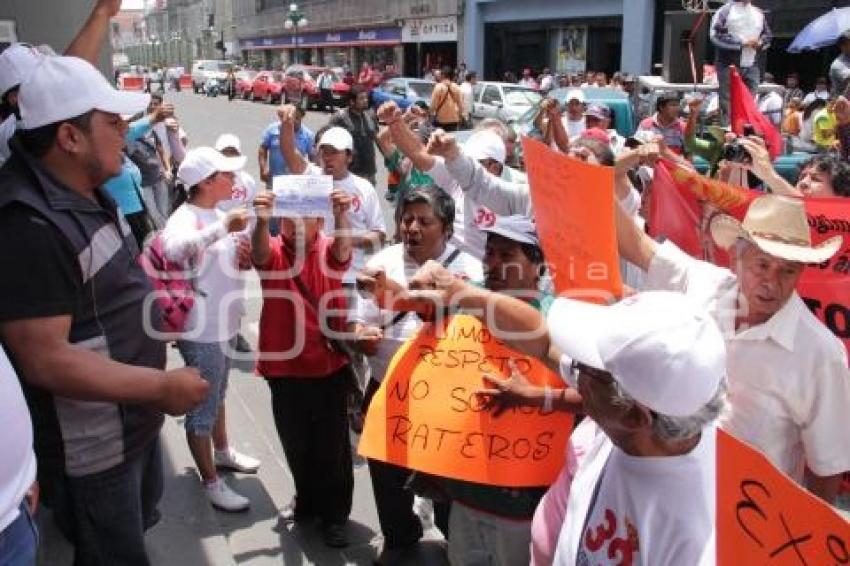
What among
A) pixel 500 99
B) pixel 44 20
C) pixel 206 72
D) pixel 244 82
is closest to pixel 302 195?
pixel 44 20

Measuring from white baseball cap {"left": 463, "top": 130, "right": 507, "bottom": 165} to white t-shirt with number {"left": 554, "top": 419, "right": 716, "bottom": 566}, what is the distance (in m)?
3.25

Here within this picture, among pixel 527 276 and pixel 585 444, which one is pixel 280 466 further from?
pixel 585 444

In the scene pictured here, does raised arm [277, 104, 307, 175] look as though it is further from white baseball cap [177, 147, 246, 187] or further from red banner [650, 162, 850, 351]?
red banner [650, 162, 850, 351]

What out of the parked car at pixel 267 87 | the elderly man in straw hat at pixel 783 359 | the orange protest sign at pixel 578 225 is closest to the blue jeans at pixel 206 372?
the orange protest sign at pixel 578 225

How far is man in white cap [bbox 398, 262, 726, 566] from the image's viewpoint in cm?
147

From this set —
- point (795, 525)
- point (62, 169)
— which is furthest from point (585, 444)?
point (62, 169)

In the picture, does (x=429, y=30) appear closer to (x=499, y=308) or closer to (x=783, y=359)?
(x=499, y=308)

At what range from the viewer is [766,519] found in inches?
57.7

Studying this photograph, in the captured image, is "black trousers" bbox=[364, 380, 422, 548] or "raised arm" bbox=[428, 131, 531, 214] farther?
"raised arm" bbox=[428, 131, 531, 214]

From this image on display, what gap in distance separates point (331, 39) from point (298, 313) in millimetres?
47433

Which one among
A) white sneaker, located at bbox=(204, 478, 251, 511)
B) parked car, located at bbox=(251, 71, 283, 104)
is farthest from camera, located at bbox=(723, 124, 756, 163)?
parked car, located at bbox=(251, 71, 283, 104)

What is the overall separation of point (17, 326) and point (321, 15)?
5026 centimetres

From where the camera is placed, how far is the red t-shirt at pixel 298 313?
341 centimetres

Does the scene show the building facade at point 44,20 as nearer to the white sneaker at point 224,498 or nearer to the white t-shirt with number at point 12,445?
the white sneaker at point 224,498
